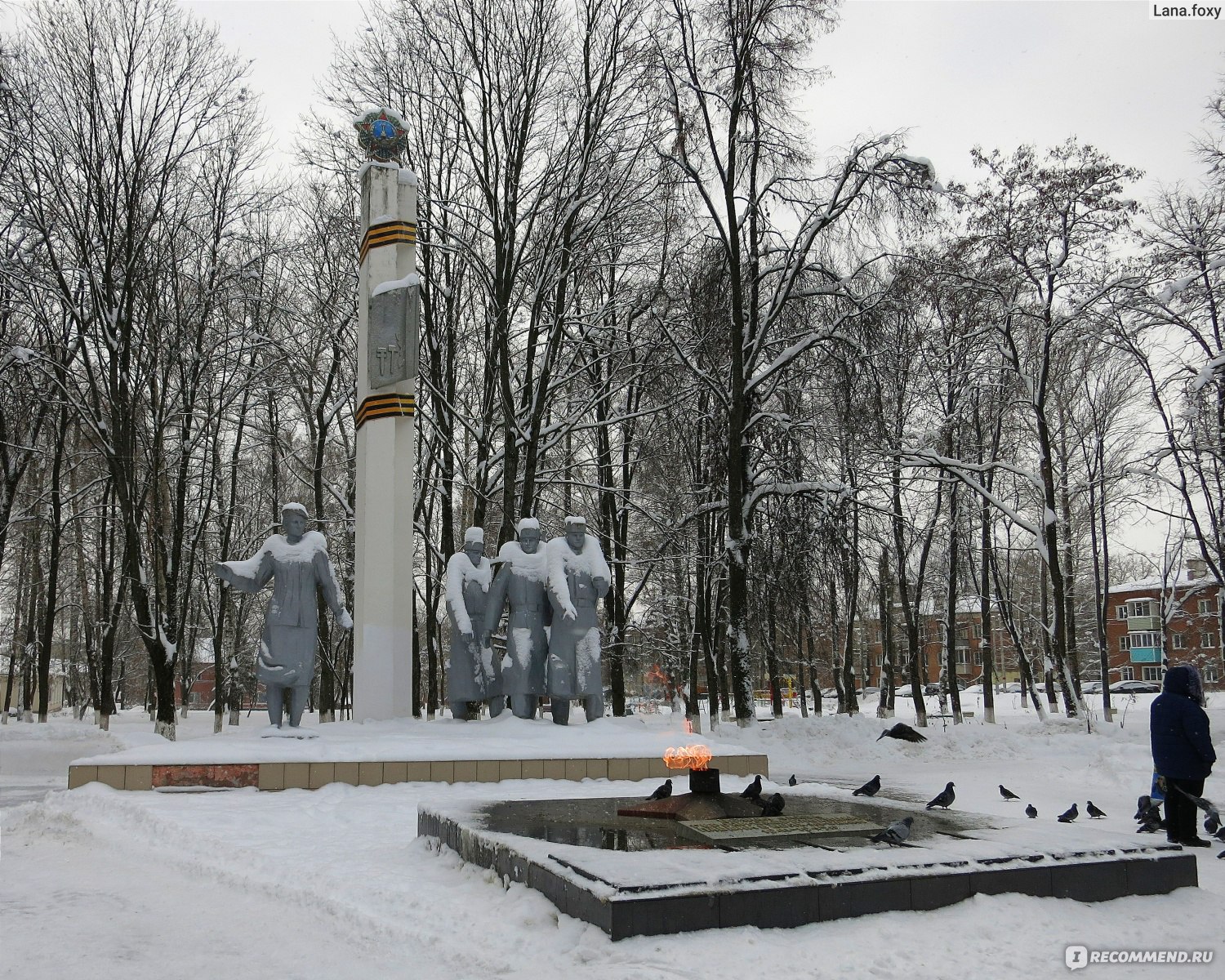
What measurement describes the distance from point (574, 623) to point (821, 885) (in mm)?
7814

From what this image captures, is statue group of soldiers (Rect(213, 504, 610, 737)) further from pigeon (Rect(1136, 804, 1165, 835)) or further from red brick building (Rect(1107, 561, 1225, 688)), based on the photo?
red brick building (Rect(1107, 561, 1225, 688))

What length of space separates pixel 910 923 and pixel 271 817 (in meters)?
5.40

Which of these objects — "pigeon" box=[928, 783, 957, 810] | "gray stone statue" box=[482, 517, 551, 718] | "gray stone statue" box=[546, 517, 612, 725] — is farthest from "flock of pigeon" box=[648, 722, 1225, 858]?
"gray stone statue" box=[482, 517, 551, 718]

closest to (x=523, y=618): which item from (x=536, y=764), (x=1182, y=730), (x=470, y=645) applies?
(x=470, y=645)

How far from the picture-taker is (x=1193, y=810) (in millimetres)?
7512

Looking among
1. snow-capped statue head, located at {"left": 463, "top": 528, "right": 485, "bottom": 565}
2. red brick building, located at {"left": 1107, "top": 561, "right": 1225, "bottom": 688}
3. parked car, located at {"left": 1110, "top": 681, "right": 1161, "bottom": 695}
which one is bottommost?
parked car, located at {"left": 1110, "top": 681, "right": 1161, "bottom": 695}

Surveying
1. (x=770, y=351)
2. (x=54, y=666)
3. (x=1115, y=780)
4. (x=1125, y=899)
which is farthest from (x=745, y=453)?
(x=54, y=666)

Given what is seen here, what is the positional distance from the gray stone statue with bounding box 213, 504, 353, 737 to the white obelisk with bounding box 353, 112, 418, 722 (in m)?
1.31

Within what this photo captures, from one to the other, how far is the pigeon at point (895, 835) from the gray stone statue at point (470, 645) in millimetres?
7598

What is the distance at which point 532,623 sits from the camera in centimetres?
1229

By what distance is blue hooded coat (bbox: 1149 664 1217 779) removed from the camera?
747cm

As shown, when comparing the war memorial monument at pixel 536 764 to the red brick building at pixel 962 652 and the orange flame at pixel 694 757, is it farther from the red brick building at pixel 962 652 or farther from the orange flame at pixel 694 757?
Answer: the red brick building at pixel 962 652

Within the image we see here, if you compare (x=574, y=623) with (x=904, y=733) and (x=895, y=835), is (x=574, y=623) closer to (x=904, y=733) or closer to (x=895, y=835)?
(x=895, y=835)

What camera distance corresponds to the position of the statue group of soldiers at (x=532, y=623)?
12.1 metres
